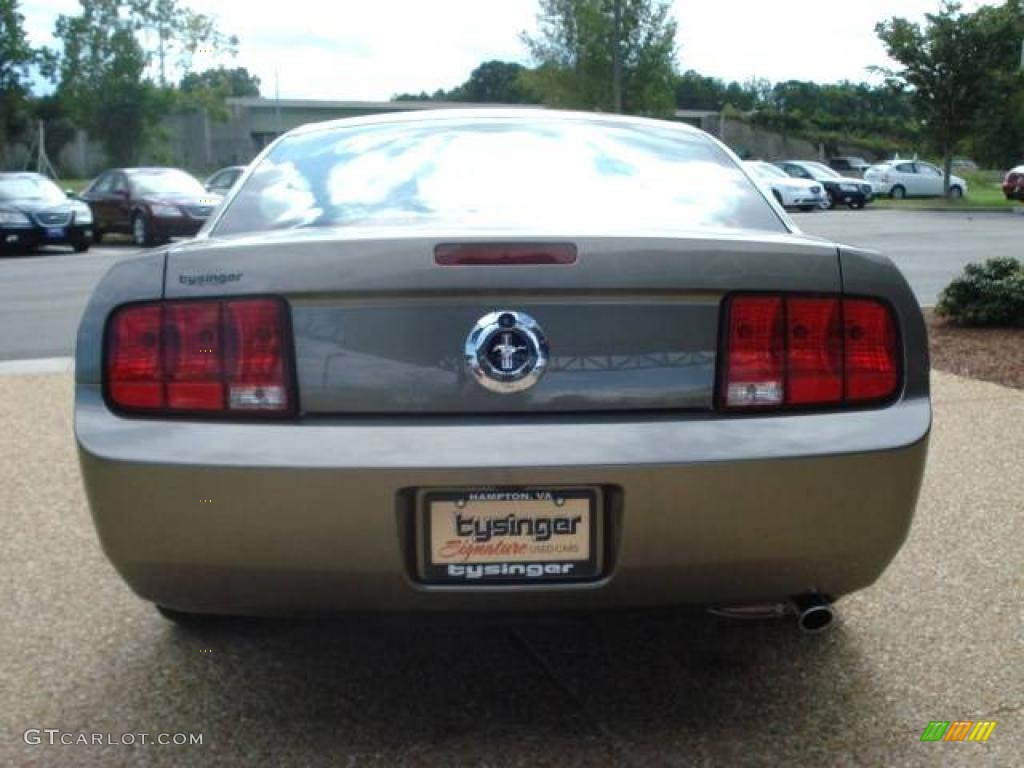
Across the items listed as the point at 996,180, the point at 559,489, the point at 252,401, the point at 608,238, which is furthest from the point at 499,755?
the point at 996,180

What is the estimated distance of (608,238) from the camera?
109 inches

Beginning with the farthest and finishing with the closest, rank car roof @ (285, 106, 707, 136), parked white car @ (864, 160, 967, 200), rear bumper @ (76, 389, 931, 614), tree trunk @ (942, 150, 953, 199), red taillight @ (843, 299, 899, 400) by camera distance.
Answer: parked white car @ (864, 160, 967, 200), tree trunk @ (942, 150, 953, 199), car roof @ (285, 106, 707, 136), red taillight @ (843, 299, 899, 400), rear bumper @ (76, 389, 931, 614)

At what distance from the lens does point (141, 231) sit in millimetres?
21594

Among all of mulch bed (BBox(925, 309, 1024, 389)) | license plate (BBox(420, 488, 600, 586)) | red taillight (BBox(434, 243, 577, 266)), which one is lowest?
mulch bed (BBox(925, 309, 1024, 389))

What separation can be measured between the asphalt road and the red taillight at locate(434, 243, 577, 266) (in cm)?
770

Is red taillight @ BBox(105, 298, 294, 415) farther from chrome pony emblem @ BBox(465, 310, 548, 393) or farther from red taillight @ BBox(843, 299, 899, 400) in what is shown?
red taillight @ BBox(843, 299, 899, 400)

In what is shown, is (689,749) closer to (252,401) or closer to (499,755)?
(499,755)

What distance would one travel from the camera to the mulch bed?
311 inches

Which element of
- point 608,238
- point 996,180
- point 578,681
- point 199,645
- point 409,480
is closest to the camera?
point 409,480

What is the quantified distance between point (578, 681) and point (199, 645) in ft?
3.67

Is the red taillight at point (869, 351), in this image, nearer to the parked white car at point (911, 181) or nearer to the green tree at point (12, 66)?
the parked white car at point (911, 181)

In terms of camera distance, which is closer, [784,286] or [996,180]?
[784,286]

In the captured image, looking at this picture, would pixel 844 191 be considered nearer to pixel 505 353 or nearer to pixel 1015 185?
pixel 1015 185

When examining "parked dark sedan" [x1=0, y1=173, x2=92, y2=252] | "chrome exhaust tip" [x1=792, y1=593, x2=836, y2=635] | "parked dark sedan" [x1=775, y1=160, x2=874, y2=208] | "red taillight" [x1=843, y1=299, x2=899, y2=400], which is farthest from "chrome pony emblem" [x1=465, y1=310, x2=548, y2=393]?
"parked dark sedan" [x1=775, y1=160, x2=874, y2=208]
